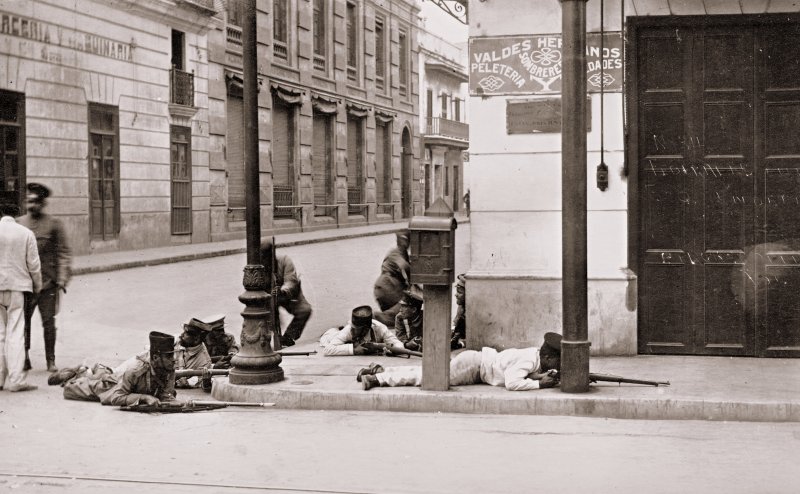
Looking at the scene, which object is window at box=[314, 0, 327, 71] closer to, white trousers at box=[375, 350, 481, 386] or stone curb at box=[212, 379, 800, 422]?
white trousers at box=[375, 350, 481, 386]

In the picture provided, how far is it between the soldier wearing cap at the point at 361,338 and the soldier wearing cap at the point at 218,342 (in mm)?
975

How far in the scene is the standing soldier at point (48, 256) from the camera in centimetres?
951

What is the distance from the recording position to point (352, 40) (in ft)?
123

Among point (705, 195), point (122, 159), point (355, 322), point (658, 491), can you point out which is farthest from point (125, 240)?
point (658, 491)

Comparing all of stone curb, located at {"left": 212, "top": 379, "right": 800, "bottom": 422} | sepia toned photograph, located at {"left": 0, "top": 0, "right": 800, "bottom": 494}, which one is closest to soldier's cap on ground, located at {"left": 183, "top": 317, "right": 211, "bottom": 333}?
sepia toned photograph, located at {"left": 0, "top": 0, "right": 800, "bottom": 494}

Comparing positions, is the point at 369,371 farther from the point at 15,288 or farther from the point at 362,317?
the point at 15,288

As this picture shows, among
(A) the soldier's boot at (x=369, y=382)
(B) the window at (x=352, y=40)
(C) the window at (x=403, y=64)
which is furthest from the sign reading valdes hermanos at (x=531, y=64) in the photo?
(C) the window at (x=403, y=64)

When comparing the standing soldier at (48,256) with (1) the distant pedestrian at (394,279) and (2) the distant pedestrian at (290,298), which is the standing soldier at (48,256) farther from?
(1) the distant pedestrian at (394,279)

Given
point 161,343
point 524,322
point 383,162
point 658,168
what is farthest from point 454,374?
point 383,162

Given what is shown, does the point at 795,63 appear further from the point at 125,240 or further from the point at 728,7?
the point at 125,240

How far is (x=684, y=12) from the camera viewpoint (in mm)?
9078

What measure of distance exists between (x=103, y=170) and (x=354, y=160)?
16929 millimetres

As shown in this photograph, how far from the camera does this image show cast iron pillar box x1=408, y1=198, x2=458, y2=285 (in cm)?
749

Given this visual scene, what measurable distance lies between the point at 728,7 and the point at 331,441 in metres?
5.76
